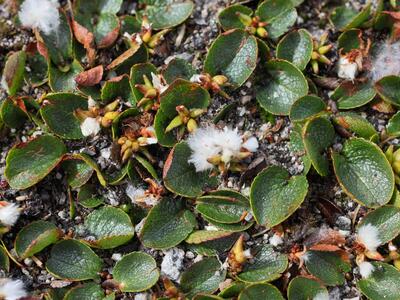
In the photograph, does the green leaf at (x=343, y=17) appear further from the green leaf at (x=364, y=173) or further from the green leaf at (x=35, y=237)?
the green leaf at (x=35, y=237)

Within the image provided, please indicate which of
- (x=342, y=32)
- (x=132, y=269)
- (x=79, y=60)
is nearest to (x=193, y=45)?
(x=79, y=60)

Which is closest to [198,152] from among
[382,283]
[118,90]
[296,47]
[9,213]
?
[118,90]

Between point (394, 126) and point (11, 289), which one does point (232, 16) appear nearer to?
point (394, 126)

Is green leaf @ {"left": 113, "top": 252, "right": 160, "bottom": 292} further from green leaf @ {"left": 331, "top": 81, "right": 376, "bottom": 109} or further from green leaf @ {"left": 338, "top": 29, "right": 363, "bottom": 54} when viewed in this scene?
green leaf @ {"left": 338, "top": 29, "right": 363, "bottom": 54}

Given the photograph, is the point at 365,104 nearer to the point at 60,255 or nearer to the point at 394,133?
the point at 394,133

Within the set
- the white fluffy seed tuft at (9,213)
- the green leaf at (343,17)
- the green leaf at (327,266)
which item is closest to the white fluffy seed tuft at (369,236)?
the green leaf at (327,266)

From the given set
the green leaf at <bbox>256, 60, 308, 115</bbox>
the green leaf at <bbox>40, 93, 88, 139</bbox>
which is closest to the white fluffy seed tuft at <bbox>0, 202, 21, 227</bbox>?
the green leaf at <bbox>40, 93, 88, 139</bbox>
